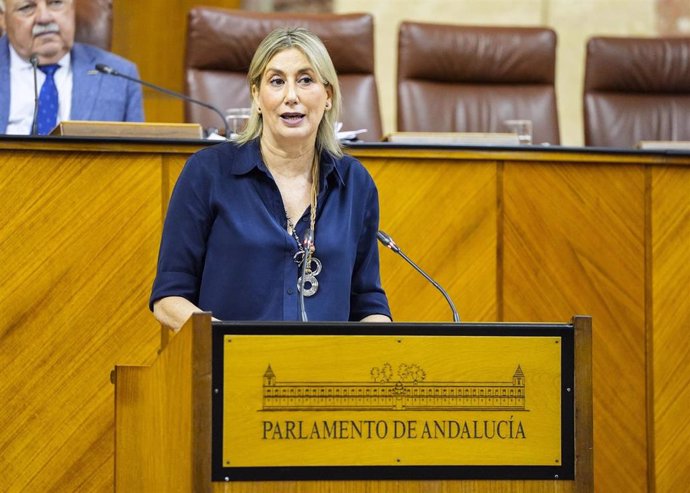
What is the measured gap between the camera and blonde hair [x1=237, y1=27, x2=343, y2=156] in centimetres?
208

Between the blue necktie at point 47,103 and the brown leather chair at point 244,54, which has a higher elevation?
the brown leather chair at point 244,54

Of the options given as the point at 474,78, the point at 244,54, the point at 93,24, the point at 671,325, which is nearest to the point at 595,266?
the point at 671,325

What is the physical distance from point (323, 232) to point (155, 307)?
32 centimetres

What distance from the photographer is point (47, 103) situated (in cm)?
349

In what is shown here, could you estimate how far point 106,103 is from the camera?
3.52 meters

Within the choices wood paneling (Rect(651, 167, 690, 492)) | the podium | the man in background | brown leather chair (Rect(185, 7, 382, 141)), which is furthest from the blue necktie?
the podium

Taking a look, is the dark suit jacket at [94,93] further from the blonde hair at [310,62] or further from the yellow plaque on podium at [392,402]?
the yellow plaque on podium at [392,402]

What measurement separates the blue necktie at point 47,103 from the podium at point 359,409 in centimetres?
193

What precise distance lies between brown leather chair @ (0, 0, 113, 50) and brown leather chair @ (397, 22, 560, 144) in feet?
3.22

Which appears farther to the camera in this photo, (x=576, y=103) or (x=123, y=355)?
(x=576, y=103)

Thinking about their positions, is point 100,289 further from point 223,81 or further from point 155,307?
point 223,81

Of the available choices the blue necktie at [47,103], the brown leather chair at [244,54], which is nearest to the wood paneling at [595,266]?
the brown leather chair at [244,54]

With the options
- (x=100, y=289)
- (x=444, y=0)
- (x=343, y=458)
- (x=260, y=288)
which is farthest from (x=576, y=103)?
(x=343, y=458)

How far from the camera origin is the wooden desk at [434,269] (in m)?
2.54
